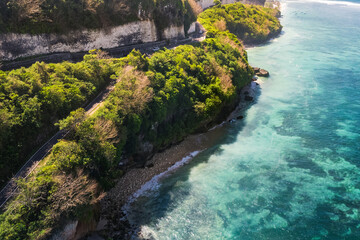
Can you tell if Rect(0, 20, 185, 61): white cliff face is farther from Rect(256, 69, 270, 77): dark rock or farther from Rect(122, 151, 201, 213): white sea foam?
Rect(122, 151, 201, 213): white sea foam

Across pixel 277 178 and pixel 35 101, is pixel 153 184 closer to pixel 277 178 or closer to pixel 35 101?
pixel 277 178

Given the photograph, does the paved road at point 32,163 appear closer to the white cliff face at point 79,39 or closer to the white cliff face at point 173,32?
the white cliff face at point 79,39

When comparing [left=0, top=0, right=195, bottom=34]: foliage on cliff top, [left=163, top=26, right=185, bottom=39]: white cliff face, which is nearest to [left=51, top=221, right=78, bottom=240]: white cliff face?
[left=0, top=0, right=195, bottom=34]: foliage on cliff top

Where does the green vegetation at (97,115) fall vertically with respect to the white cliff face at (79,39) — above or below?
below

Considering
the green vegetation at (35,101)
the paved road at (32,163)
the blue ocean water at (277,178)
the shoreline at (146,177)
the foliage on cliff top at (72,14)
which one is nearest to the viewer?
the paved road at (32,163)

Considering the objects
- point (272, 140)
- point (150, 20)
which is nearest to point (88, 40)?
point (150, 20)

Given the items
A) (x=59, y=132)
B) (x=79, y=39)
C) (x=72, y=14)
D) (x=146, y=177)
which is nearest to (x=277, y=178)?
(x=146, y=177)

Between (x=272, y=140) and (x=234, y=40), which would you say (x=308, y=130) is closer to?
(x=272, y=140)

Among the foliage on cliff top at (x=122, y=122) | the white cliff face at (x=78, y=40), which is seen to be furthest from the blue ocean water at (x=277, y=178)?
the white cliff face at (x=78, y=40)
